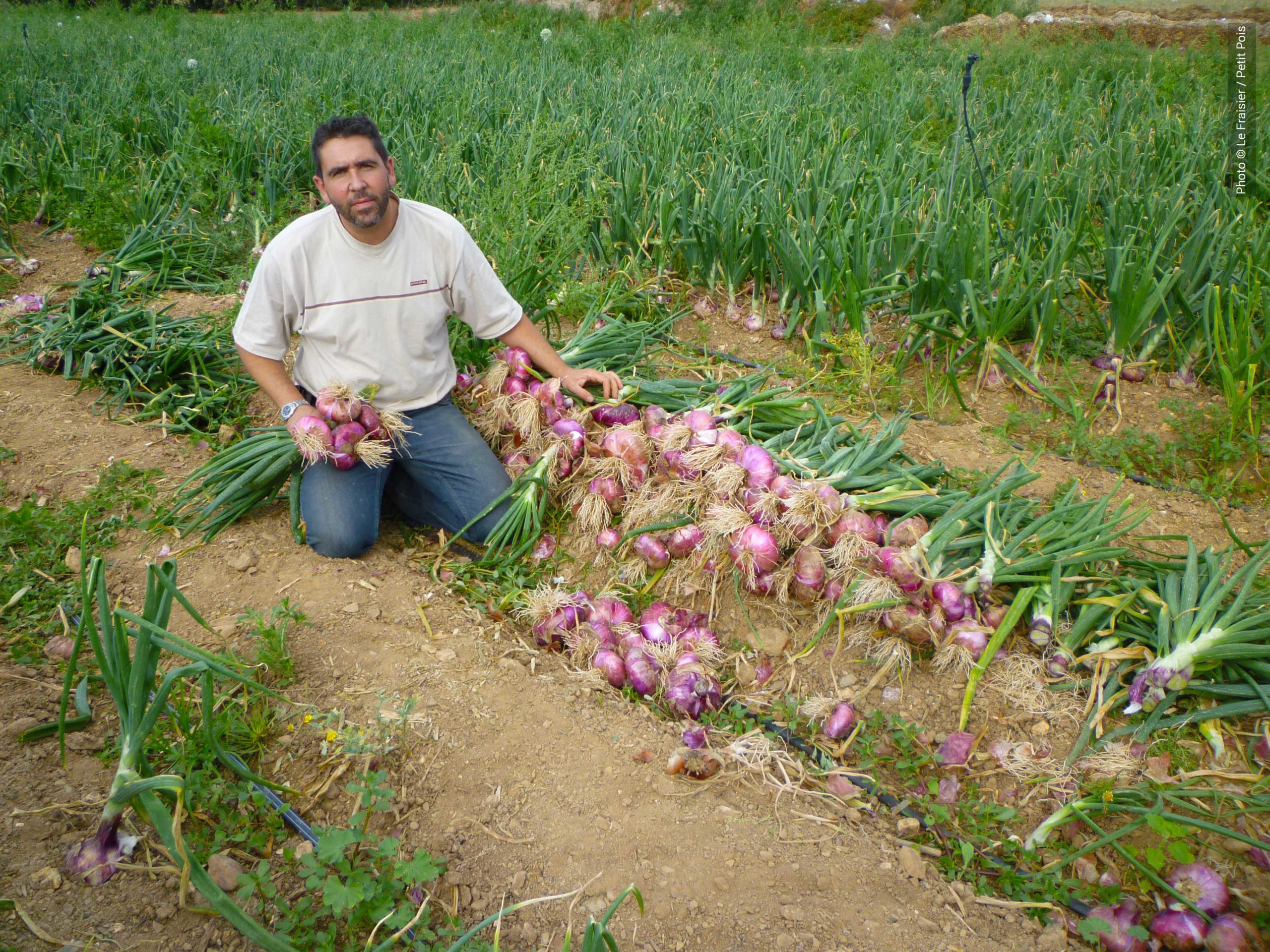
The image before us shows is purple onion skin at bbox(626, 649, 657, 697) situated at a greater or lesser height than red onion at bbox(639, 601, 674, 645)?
lesser

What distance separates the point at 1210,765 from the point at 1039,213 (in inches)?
88.7

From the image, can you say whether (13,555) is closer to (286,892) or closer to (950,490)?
(286,892)

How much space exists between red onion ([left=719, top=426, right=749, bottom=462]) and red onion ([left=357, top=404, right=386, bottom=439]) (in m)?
Answer: 0.99

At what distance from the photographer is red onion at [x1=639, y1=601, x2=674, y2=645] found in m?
2.11

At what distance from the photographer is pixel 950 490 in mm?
2139

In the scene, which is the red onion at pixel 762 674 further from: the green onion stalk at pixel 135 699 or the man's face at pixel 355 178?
the man's face at pixel 355 178

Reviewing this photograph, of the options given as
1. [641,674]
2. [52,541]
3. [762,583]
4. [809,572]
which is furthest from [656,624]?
[52,541]

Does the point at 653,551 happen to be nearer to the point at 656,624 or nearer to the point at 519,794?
the point at 656,624

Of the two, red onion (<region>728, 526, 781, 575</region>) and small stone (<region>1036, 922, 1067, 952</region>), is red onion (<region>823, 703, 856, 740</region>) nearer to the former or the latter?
red onion (<region>728, 526, 781, 575</region>)

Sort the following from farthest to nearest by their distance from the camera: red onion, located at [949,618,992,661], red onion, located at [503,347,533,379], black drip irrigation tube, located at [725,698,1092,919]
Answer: red onion, located at [503,347,533,379] → red onion, located at [949,618,992,661] → black drip irrigation tube, located at [725,698,1092,919]

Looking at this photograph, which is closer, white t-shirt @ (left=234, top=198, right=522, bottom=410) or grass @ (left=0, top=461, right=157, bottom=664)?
grass @ (left=0, top=461, right=157, bottom=664)

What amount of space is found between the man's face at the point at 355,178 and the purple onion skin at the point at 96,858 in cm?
154

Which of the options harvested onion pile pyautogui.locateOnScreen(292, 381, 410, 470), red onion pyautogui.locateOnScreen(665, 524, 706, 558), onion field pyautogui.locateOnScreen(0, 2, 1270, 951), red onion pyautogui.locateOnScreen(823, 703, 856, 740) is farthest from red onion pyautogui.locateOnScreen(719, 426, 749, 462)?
harvested onion pile pyautogui.locateOnScreen(292, 381, 410, 470)

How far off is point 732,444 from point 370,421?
3.39ft
